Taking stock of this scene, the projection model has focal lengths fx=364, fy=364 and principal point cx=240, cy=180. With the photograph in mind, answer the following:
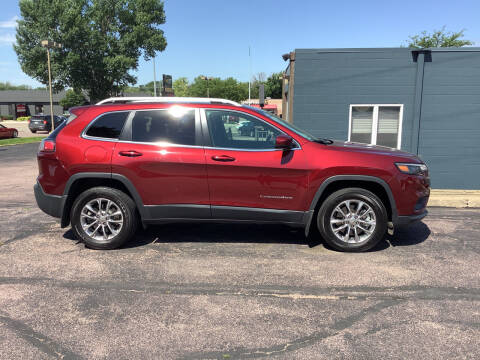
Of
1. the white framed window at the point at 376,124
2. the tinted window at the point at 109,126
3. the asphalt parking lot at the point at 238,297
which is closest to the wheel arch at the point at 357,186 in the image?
the asphalt parking lot at the point at 238,297

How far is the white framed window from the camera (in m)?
9.30

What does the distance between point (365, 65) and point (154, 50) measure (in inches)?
1404

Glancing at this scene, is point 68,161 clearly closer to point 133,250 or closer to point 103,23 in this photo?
point 133,250

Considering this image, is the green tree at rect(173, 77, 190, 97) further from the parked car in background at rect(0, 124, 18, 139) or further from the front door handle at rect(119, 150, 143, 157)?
the front door handle at rect(119, 150, 143, 157)

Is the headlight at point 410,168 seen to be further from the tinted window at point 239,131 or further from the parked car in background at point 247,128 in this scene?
the parked car in background at point 247,128

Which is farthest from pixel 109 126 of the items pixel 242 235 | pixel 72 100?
pixel 72 100

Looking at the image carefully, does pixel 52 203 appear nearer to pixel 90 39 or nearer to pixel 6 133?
pixel 6 133

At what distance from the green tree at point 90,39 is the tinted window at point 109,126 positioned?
3467 centimetres

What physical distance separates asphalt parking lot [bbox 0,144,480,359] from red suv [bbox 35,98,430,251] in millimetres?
458

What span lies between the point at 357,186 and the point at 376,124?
5333 millimetres

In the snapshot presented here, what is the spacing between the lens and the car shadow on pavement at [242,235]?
5.05 meters

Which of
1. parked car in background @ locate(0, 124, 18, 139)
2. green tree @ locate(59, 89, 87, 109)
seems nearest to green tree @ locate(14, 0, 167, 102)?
parked car in background @ locate(0, 124, 18, 139)

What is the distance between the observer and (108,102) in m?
5.00

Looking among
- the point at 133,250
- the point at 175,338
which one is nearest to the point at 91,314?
the point at 175,338
